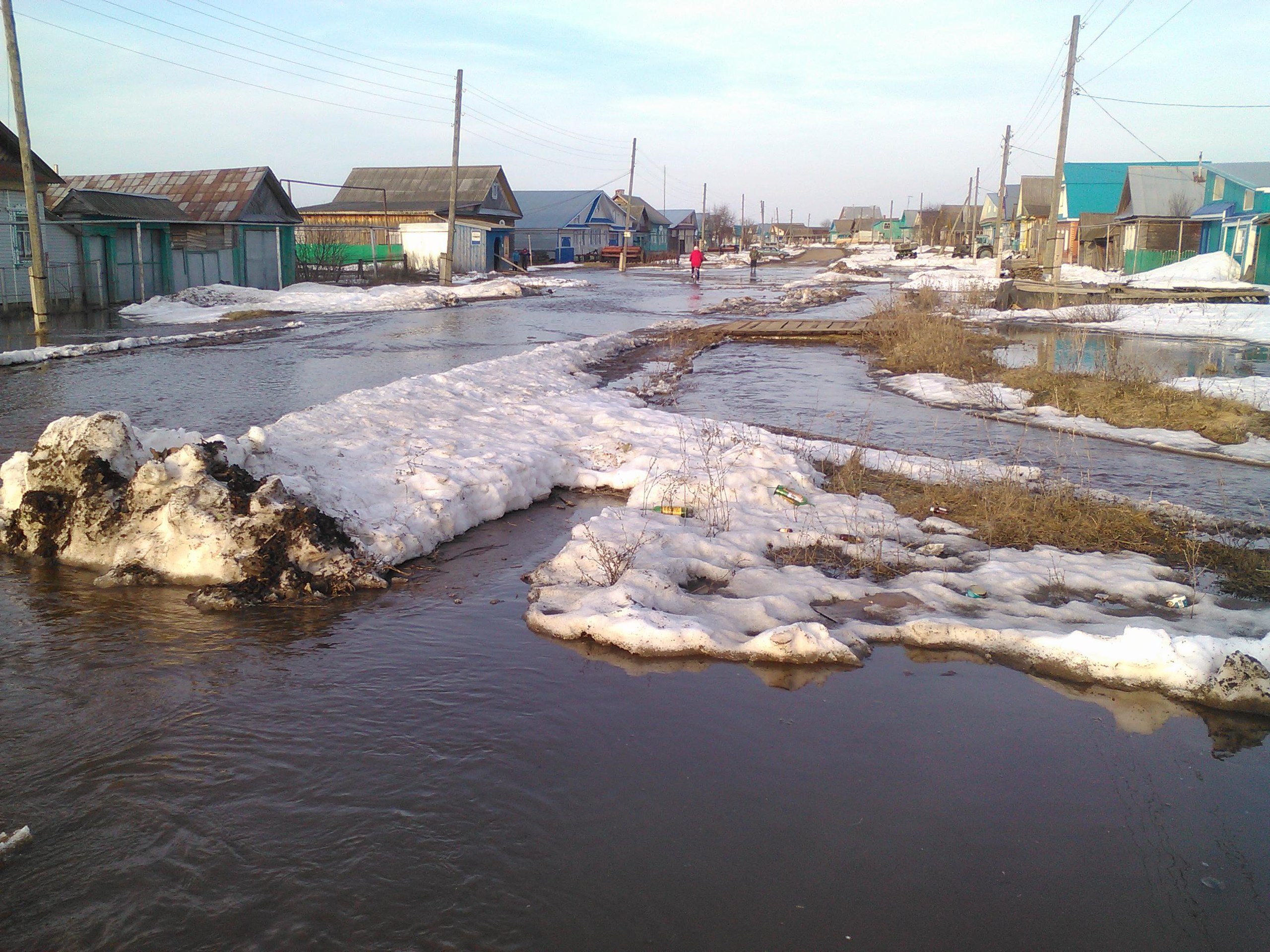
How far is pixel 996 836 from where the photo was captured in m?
3.64

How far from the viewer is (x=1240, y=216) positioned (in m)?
34.0

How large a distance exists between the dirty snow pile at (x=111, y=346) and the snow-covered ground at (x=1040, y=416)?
14.7 metres

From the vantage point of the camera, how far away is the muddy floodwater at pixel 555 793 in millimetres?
3168

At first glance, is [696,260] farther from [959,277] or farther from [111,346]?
[111,346]

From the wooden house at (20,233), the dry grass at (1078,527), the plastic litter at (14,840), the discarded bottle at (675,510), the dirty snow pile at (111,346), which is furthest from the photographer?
the wooden house at (20,233)

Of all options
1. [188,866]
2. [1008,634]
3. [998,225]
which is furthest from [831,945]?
[998,225]

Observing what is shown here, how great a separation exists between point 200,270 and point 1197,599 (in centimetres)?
3225

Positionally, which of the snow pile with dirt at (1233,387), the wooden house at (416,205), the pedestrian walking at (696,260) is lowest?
the snow pile with dirt at (1233,387)

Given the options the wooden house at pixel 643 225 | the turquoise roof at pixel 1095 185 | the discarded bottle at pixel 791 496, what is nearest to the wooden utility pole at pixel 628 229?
the wooden house at pixel 643 225

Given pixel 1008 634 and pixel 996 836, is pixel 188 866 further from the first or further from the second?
pixel 1008 634

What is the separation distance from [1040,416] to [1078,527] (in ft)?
19.5

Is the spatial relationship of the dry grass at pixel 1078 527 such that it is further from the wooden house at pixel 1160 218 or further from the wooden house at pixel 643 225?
the wooden house at pixel 643 225

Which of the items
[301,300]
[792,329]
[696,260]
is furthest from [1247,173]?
[301,300]

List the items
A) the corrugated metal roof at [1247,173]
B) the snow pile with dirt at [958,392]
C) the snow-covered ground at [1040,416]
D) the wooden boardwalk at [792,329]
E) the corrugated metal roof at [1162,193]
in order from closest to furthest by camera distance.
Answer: the snow-covered ground at [1040,416] < the snow pile with dirt at [958,392] < the wooden boardwalk at [792,329] < the corrugated metal roof at [1247,173] < the corrugated metal roof at [1162,193]
